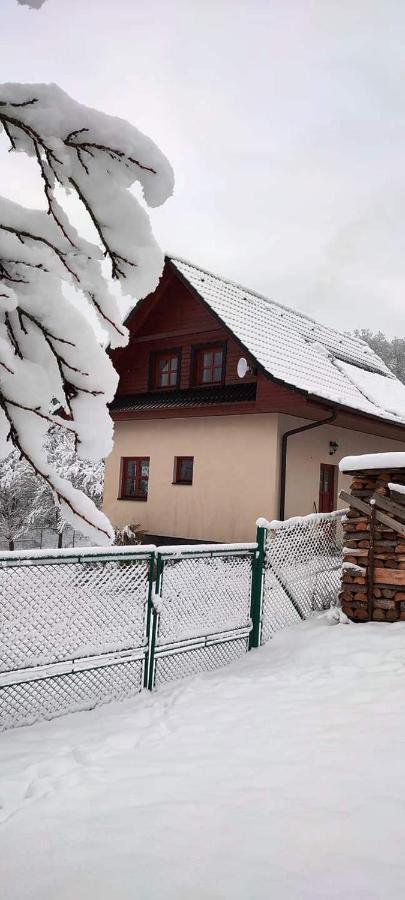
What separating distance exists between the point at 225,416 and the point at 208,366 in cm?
147

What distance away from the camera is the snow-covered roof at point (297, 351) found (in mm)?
13539

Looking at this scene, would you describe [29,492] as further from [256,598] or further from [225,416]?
[256,598]

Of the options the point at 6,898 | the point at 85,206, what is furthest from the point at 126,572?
the point at 85,206

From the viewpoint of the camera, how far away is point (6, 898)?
255cm

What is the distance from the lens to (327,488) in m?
15.2

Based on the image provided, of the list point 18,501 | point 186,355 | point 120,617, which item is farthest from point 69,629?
point 18,501

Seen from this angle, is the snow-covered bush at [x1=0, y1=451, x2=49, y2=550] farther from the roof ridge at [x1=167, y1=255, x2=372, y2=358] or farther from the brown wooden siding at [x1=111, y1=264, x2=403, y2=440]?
the roof ridge at [x1=167, y1=255, x2=372, y2=358]

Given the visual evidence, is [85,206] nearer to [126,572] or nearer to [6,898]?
[6,898]

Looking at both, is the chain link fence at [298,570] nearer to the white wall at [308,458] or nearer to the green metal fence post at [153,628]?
the green metal fence post at [153,628]

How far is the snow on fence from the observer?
5.08m

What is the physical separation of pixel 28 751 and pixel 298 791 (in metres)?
2.25

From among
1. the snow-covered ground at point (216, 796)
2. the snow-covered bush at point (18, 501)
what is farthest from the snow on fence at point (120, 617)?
the snow-covered bush at point (18, 501)

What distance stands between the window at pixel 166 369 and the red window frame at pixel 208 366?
1.88 ft

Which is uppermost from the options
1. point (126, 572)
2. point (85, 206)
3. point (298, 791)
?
point (85, 206)
